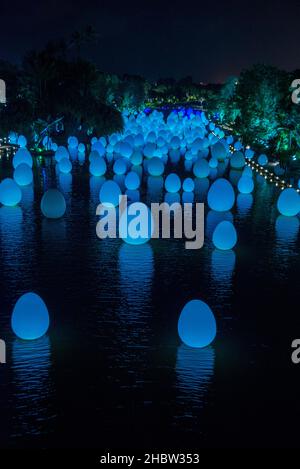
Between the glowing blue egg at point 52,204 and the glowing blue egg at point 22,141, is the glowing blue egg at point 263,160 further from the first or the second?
the glowing blue egg at point 52,204

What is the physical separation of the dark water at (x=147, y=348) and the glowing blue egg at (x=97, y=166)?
10608 mm

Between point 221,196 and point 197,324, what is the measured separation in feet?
33.3

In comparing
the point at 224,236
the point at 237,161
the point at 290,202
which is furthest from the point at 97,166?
the point at 224,236

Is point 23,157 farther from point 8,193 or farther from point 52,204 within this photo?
point 52,204

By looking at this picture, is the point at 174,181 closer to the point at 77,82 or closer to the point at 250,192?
the point at 250,192

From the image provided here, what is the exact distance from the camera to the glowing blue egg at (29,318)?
876cm

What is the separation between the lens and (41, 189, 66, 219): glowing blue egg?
55.3 feet

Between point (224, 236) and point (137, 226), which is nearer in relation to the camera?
point (224, 236)

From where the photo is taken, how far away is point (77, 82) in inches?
1326

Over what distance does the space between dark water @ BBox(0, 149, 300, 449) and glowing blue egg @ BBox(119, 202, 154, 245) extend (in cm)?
39

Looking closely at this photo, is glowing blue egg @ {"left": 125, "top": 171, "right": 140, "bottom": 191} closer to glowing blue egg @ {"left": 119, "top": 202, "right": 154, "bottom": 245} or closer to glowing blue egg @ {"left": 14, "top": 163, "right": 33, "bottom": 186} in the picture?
glowing blue egg @ {"left": 14, "top": 163, "right": 33, "bottom": 186}

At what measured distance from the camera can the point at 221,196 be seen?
18.2m

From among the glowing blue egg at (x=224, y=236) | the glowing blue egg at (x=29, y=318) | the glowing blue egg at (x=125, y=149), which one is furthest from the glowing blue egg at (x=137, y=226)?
the glowing blue egg at (x=125, y=149)

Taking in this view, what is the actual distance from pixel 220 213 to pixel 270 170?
419 inches
